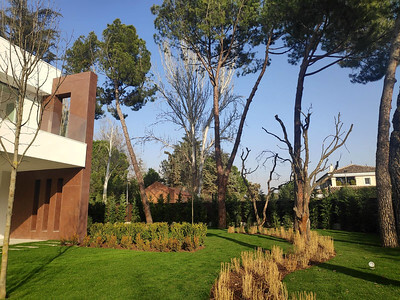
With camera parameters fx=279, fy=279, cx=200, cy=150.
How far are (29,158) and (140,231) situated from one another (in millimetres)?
4459

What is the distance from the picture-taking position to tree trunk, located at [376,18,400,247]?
918cm

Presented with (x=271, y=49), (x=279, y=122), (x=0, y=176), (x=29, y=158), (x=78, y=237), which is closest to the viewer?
(x=29, y=158)

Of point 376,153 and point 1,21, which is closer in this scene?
point 1,21

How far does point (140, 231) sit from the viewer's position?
997 cm

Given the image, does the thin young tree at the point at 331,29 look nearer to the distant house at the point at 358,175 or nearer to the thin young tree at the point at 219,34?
the thin young tree at the point at 219,34

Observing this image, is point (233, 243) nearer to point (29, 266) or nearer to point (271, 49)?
point (29, 266)

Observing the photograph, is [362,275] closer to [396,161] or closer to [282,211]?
[396,161]

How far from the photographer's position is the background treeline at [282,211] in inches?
522

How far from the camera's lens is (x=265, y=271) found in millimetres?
5266

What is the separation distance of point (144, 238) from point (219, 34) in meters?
12.4

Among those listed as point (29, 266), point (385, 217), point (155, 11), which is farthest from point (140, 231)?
point (155, 11)

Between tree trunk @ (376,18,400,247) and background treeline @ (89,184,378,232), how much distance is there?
3545 mm

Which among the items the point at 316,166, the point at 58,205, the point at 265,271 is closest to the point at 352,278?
the point at 265,271

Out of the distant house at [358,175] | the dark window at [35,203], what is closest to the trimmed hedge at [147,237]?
the dark window at [35,203]
